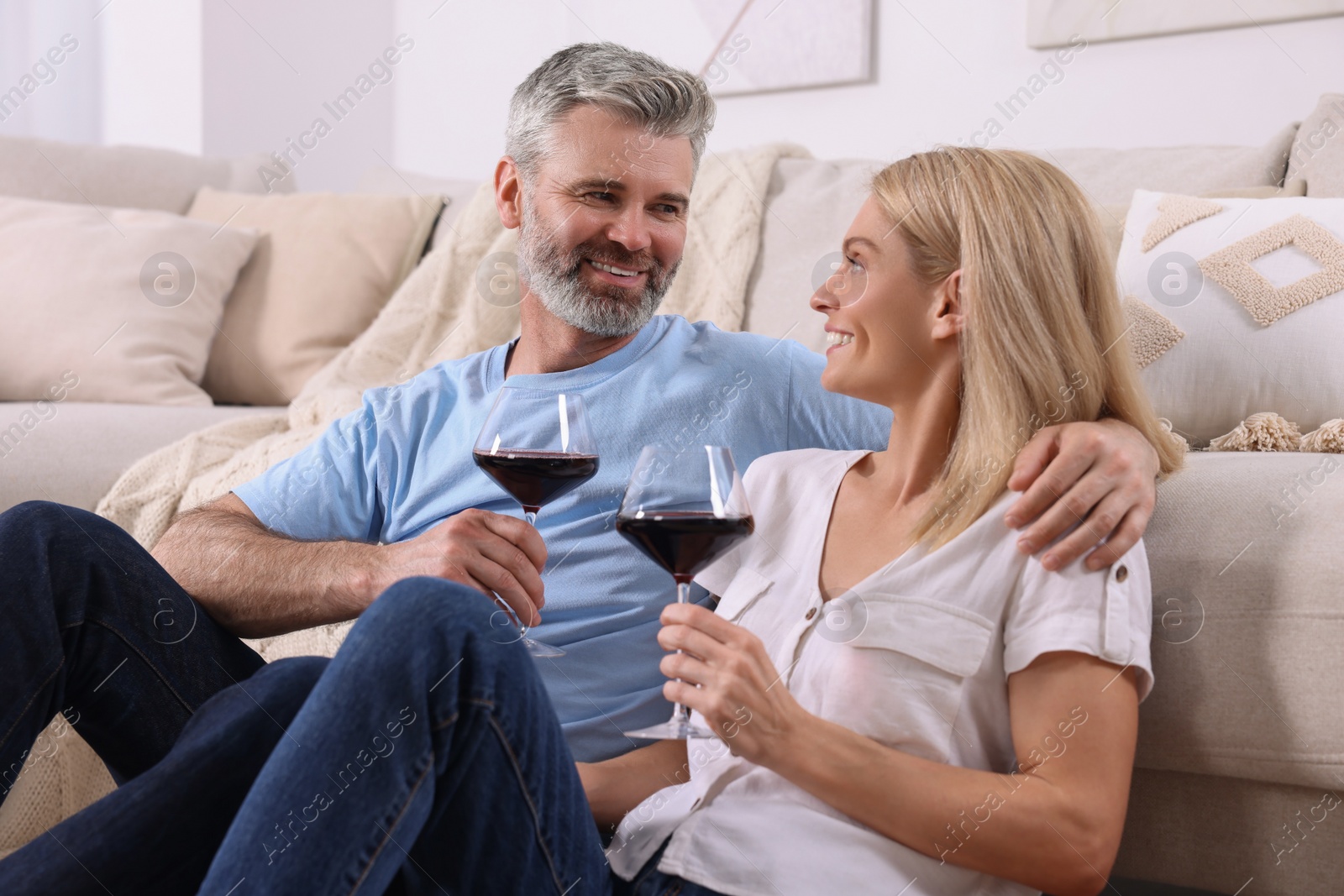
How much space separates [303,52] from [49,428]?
1992mm

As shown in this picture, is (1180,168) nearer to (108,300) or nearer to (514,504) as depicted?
(514,504)

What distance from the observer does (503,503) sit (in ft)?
4.62

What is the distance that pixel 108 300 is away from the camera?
7.78 feet

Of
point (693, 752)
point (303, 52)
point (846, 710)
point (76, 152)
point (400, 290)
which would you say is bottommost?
point (693, 752)

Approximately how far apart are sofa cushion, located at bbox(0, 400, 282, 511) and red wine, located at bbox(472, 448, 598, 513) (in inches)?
40.3

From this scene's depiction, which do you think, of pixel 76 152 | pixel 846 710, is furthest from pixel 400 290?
pixel 846 710

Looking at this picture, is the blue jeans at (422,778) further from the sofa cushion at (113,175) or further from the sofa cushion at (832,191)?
the sofa cushion at (113,175)

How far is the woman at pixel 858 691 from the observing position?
32.7 inches

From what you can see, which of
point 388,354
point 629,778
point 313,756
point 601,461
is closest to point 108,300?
point 388,354

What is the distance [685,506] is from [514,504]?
522mm

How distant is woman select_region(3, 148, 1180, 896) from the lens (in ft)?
2.72

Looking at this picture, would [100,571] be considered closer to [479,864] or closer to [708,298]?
[479,864]

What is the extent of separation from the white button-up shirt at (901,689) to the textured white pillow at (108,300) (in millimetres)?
1768

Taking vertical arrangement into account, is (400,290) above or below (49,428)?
above
